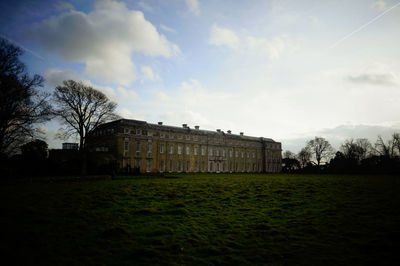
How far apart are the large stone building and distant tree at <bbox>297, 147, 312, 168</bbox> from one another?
1382cm

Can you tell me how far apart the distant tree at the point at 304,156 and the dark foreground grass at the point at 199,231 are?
83739 millimetres

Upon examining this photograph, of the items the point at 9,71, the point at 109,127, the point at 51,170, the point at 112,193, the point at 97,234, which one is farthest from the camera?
the point at 109,127

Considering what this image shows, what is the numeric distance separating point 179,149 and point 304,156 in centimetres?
6074

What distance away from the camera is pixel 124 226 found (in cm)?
878

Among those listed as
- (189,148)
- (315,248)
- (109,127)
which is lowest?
(315,248)

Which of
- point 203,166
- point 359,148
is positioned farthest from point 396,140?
point 203,166

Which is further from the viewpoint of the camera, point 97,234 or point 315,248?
point 97,234

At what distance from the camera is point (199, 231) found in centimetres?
854

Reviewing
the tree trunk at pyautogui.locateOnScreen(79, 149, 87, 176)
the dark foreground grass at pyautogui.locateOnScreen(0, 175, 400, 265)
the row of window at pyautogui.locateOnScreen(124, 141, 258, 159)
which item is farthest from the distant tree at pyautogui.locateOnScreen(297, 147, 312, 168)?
the dark foreground grass at pyautogui.locateOnScreen(0, 175, 400, 265)

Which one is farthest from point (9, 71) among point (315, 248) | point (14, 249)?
point (315, 248)

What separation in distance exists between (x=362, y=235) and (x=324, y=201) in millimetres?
5576

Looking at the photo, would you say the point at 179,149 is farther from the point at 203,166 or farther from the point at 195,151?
the point at 203,166

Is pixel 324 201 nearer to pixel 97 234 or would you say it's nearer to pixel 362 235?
pixel 362 235

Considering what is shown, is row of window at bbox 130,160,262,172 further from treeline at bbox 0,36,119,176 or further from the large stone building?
treeline at bbox 0,36,119,176
